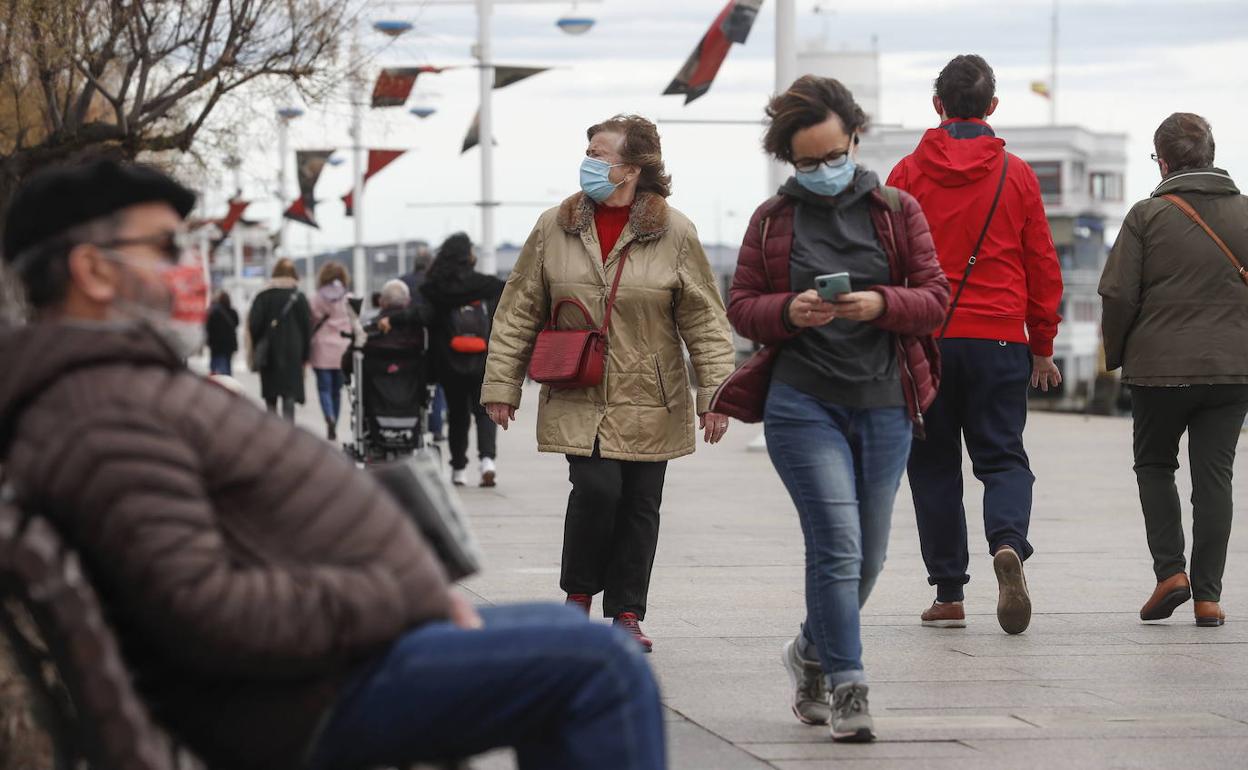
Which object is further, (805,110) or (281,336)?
(281,336)

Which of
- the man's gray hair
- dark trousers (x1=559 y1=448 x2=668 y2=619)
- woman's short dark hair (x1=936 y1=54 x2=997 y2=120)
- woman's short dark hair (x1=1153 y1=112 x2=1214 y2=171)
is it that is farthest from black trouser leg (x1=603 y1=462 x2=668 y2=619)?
the man's gray hair

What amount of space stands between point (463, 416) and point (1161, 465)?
276 inches

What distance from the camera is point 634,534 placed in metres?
7.09

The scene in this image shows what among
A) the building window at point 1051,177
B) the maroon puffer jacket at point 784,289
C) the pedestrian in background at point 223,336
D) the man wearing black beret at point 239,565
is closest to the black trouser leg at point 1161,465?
the maroon puffer jacket at point 784,289

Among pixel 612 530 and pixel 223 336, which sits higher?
pixel 612 530

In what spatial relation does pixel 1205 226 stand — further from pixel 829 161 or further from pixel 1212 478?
pixel 829 161

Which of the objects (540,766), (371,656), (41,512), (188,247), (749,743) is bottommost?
(749,743)

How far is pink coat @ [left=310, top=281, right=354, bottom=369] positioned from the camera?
19344 millimetres

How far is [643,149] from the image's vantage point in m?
7.07

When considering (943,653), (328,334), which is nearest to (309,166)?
(328,334)

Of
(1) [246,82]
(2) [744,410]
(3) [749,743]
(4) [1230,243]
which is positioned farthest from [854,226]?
(1) [246,82]

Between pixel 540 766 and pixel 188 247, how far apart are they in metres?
0.96

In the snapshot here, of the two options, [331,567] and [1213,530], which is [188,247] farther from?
[1213,530]

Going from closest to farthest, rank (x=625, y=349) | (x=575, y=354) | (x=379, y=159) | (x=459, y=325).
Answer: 1. (x=575, y=354)
2. (x=625, y=349)
3. (x=459, y=325)
4. (x=379, y=159)
